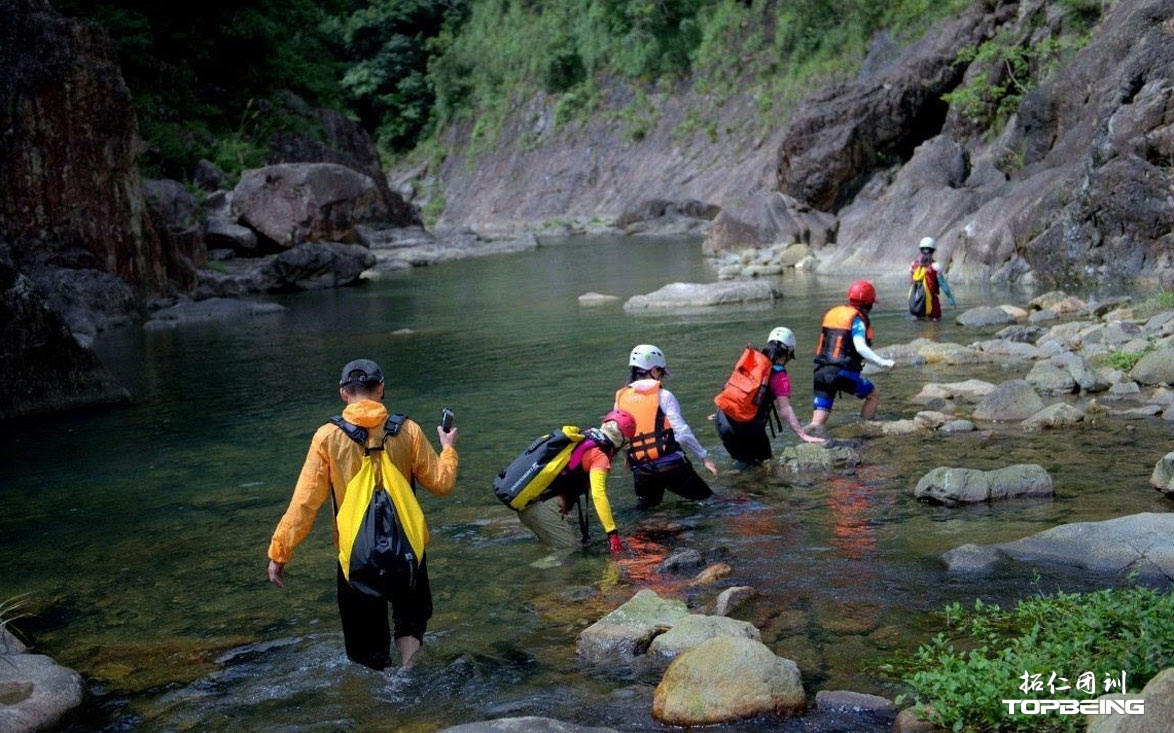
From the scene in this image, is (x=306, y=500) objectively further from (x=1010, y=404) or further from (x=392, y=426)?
(x=1010, y=404)

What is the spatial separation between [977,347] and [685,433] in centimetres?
863

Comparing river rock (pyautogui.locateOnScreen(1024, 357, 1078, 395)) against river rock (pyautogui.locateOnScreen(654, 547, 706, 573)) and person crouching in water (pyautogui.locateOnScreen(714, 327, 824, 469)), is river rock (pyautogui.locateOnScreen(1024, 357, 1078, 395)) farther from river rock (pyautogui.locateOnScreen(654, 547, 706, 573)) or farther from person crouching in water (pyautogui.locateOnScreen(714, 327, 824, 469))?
river rock (pyautogui.locateOnScreen(654, 547, 706, 573))

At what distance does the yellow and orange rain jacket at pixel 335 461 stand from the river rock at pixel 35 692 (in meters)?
1.41

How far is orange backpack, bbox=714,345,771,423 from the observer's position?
435 inches

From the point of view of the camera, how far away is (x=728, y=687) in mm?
5863

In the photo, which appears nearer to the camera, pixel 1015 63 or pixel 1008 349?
pixel 1008 349

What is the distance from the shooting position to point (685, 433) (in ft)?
31.7

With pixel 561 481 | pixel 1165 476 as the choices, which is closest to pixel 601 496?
pixel 561 481

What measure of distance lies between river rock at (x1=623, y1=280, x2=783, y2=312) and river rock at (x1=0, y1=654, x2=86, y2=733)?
18811 mm

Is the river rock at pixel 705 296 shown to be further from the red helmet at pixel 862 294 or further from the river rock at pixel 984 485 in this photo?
the river rock at pixel 984 485

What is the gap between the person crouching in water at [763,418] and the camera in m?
11.1

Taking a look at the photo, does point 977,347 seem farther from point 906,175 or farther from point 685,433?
point 906,175

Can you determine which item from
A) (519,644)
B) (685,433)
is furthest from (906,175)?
(519,644)

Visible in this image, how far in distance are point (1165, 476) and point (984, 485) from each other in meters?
1.30
